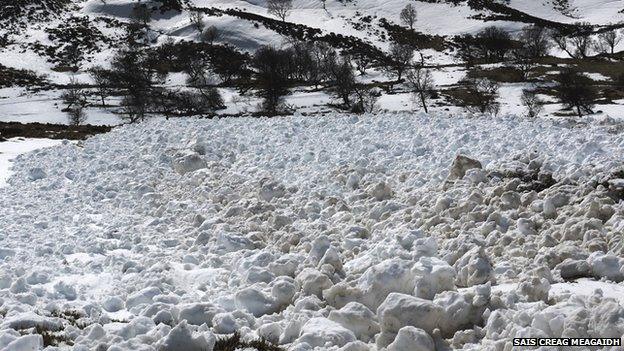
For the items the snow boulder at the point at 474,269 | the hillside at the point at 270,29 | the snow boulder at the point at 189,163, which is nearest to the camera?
the snow boulder at the point at 474,269

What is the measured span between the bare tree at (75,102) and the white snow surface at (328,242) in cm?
5217

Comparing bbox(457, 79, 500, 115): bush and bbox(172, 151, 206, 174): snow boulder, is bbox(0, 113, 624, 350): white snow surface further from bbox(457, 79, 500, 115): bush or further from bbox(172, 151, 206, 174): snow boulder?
bbox(457, 79, 500, 115): bush

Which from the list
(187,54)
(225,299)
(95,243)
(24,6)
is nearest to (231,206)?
(95,243)

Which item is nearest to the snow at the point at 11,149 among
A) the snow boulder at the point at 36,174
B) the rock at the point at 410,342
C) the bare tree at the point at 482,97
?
the snow boulder at the point at 36,174

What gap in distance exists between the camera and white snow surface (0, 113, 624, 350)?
6.06 meters

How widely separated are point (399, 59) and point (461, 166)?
8863 cm

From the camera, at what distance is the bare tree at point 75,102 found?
218 feet

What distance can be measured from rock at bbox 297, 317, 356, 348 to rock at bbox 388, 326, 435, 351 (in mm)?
551

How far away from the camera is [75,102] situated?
75812mm

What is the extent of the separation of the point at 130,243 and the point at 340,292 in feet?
17.8

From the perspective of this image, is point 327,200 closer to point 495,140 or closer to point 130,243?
point 130,243

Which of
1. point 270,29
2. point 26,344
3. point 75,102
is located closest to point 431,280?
point 26,344

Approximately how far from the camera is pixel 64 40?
112m

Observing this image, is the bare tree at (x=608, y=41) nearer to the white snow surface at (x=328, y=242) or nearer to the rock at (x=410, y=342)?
the white snow surface at (x=328, y=242)
